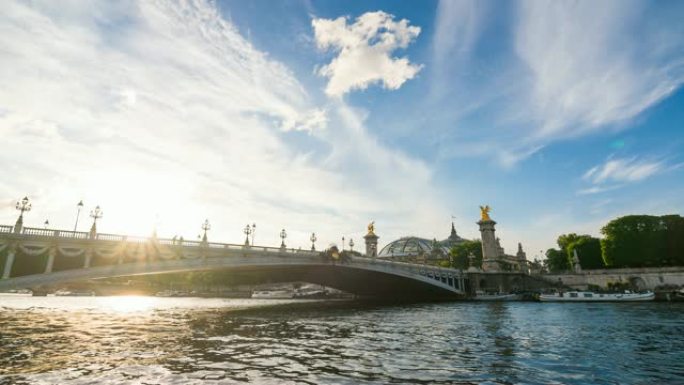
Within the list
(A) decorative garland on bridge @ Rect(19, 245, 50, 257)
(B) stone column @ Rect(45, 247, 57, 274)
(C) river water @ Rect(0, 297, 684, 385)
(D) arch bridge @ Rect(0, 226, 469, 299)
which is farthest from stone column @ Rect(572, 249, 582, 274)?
(A) decorative garland on bridge @ Rect(19, 245, 50, 257)

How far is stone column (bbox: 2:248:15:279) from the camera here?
2420 centimetres

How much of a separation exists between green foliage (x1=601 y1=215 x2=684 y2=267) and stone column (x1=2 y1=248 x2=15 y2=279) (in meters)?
94.6

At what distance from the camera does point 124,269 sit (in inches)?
1142

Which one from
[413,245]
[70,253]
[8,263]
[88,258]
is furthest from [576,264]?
[413,245]

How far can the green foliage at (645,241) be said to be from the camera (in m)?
71.0

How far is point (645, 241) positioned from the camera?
7275 cm

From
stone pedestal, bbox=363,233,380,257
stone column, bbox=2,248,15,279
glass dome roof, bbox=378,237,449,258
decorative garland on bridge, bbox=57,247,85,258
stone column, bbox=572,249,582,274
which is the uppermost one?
glass dome roof, bbox=378,237,449,258

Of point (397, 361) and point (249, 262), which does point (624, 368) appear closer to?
point (397, 361)

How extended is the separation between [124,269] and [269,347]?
19.7 metres

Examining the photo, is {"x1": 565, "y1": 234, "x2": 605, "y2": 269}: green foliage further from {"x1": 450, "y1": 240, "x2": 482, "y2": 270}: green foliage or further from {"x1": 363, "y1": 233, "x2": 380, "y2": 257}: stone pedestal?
{"x1": 363, "y1": 233, "x2": 380, "y2": 257}: stone pedestal

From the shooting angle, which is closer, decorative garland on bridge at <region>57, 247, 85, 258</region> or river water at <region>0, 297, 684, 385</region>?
river water at <region>0, 297, 684, 385</region>

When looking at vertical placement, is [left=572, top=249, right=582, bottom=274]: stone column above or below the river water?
above

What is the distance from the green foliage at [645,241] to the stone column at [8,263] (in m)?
94.6

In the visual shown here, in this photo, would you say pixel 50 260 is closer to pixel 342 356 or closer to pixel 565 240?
pixel 342 356
